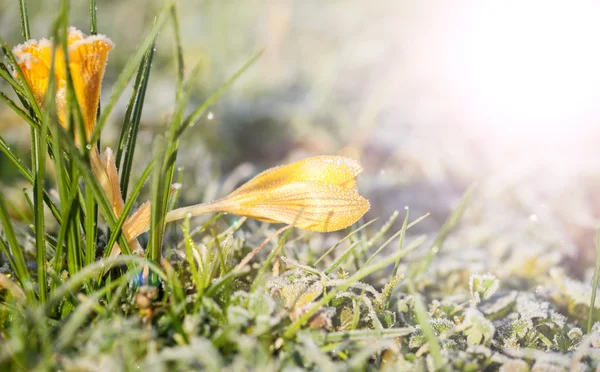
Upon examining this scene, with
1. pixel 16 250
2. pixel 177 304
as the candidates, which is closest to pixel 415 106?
pixel 177 304

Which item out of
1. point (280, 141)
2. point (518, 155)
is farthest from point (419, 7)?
point (280, 141)

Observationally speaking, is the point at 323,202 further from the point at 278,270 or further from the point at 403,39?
the point at 403,39

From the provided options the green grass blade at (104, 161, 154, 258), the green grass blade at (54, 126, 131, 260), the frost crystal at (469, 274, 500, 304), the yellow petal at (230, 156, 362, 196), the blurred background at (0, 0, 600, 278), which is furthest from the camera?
the blurred background at (0, 0, 600, 278)

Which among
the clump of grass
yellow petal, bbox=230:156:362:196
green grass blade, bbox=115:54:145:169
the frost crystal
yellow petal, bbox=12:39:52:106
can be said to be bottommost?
the frost crystal

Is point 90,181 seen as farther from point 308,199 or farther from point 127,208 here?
point 308,199

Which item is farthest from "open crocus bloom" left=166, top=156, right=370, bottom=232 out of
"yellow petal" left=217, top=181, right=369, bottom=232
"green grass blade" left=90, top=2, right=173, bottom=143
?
"green grass blade" left=90, top=2, right=173, bottom=143

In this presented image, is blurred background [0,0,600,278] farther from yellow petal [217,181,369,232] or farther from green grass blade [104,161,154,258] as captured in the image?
green grass blade [104,161,154,258]

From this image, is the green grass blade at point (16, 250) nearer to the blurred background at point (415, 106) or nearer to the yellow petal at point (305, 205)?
the yellow petal at point (305, 205)
